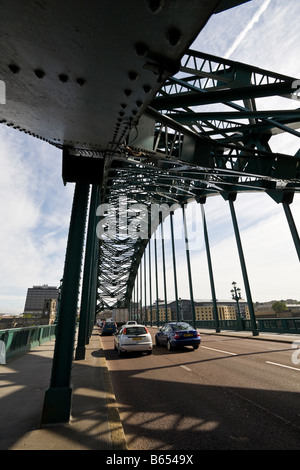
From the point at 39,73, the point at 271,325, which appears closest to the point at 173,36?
the point at 39,73

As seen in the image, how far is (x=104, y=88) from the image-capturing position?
2676 mm

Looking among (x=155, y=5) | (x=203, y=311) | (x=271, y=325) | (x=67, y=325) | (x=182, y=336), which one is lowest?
(x=182, y=336)

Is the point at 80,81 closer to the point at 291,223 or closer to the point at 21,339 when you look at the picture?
the point at 21,339

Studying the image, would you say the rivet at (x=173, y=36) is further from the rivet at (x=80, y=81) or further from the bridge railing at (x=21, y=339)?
the bridge railing at (x=21, y=339)

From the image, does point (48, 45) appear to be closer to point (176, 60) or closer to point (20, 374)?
point (176, 60)

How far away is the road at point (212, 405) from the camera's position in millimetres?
3207

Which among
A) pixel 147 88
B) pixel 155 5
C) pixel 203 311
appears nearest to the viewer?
pixel 155 5

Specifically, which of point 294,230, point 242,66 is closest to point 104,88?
point 242,66

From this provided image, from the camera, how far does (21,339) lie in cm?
1115

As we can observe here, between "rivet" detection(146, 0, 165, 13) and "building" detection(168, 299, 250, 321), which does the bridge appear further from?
"building" detection(168, 299, 250, 321)

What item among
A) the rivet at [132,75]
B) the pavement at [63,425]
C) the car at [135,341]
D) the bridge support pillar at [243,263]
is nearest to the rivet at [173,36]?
the rivet at [132,75]

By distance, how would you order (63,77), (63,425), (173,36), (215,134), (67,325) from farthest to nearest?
1. (215,134)
2. (67,325)
3. (63,425)
4. (63,77)
5. (173,36)

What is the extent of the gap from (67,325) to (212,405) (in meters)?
3.21

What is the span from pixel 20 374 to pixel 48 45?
27.5 ft
